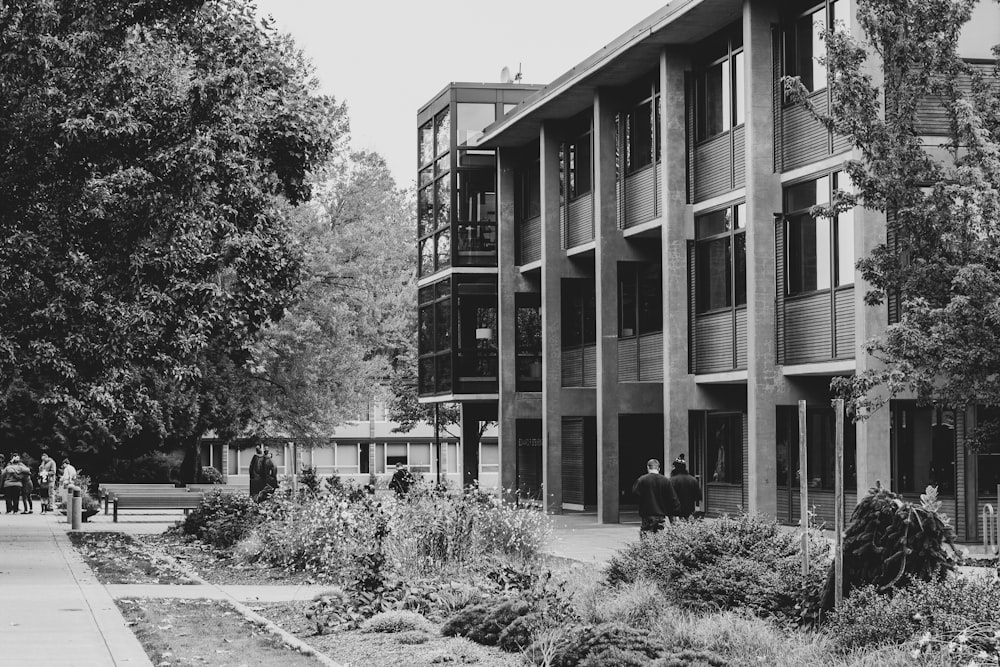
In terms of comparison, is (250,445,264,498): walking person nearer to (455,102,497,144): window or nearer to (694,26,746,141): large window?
→ (694,26,746,141): large window

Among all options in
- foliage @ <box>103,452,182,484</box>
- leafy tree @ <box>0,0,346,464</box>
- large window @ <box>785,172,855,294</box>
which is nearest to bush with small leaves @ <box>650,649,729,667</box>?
leafy tree @ <box>0,0,346,464</box>

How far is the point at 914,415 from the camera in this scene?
2422 cm

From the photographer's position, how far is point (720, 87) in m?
28.9

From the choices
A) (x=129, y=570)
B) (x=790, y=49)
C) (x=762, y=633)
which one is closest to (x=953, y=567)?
(x=762, y=633)

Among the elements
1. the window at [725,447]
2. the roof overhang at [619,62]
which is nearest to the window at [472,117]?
the roof overhang at [619,62]

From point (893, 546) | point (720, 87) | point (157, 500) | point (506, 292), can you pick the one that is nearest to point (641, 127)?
point (720, 87)

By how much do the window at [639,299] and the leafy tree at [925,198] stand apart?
11813 millimetres

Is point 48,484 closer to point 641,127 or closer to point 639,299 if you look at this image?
point 639,299

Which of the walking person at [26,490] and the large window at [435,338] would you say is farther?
the walking person at [26,490]

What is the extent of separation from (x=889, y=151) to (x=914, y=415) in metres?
6.20

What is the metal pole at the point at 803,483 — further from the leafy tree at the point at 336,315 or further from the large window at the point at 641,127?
the leafy tree at the point at 336,315

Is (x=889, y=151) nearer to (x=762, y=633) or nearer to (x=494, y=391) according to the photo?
(x=762, y=633)

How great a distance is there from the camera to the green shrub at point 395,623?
512 inches

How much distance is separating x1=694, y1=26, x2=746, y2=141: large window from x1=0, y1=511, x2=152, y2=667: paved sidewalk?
1437 centimetres
